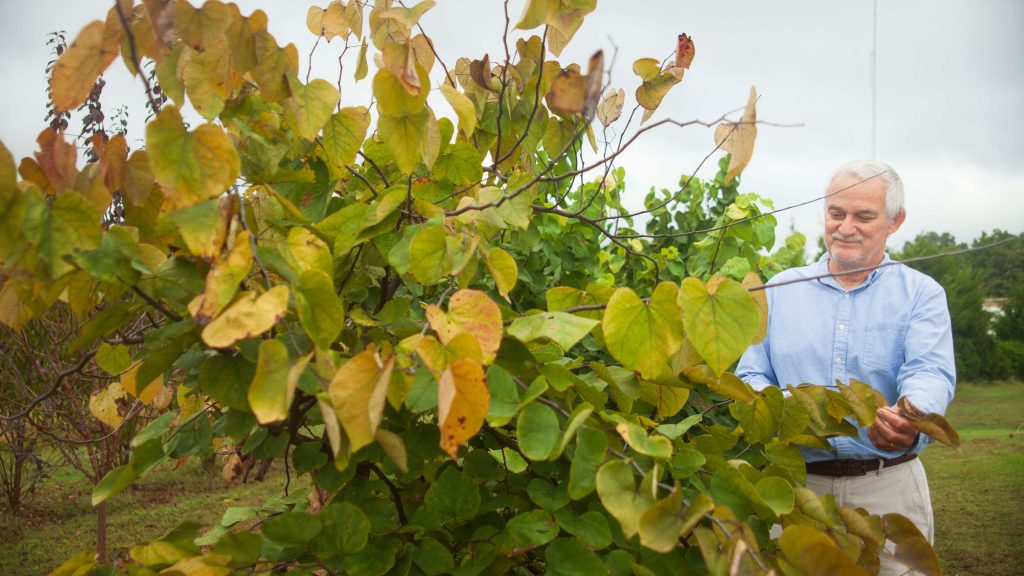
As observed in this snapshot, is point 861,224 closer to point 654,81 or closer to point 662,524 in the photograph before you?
point 654,81

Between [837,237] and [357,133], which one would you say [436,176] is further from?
[837,237]

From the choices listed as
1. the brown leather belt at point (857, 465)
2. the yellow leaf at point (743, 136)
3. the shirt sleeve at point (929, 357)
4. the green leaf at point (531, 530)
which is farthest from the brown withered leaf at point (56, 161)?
the brown leather belt at point (857, 465)

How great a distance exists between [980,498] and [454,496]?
6.65 m

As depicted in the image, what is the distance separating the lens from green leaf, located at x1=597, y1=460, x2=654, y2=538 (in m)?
0.81

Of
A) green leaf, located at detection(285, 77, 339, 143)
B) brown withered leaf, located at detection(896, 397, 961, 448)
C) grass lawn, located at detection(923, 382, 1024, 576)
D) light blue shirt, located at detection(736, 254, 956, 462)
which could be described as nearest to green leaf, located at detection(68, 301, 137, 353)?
green leaf, located at detection(285, 77, 339, 143)

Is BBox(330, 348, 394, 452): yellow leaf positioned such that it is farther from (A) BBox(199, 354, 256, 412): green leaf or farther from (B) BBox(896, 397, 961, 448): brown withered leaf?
(B) BBox(896, 397, 961, 448): brown withered leaf

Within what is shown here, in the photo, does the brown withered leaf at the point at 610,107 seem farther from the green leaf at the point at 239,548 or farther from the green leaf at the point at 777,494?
the green leaf at the point at 239,548

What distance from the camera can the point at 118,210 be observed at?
3.75 m

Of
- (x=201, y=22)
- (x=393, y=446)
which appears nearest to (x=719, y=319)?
(x=393, y=446)

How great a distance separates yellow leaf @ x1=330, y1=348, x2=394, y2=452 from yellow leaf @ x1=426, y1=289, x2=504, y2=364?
0.34 feet

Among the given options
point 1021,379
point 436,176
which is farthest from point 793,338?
point 1021,379

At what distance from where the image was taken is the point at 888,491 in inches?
83.3

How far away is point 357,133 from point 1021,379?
58.8 ft

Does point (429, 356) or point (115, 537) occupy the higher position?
point (429, 356)
